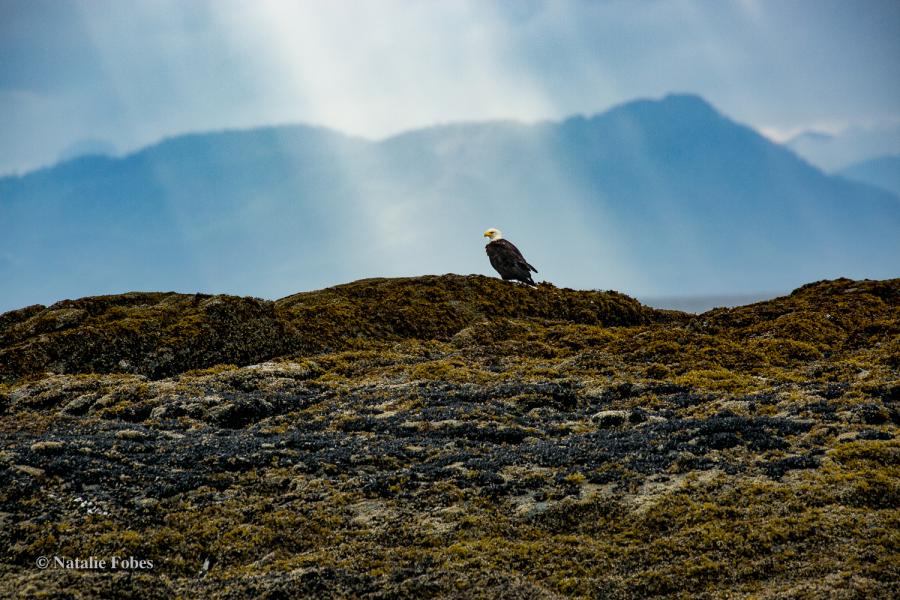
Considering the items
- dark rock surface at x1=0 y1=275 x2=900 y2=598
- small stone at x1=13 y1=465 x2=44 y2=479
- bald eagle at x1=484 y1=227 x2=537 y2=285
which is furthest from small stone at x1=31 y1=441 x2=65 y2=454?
bald eagle at x1=484 y1=227 x2=537 y2=285

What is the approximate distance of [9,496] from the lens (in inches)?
412

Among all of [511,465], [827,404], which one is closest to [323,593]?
[511,465]

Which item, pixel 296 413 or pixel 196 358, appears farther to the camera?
pixel 196 358

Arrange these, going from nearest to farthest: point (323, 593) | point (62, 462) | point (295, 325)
Answer: point (323, 593), point (62, 462), point (295, 325)

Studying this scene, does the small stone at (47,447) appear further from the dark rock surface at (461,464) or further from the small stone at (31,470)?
the small stone at (31,470)

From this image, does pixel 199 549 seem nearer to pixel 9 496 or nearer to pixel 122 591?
pixel 122 591

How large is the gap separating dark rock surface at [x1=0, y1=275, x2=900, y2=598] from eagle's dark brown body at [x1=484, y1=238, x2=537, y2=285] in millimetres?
8086

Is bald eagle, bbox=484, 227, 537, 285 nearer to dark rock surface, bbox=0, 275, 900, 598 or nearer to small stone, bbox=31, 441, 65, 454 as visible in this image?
dark rock surface, bbox=0, 275, 900, 598

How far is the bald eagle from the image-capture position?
1149 inches

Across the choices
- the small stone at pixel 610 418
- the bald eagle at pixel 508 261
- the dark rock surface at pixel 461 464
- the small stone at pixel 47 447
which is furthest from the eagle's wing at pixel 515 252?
the small stone at pixel 47 447

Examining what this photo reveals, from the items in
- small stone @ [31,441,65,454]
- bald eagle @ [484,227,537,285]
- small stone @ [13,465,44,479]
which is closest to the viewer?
small stone @ [13,465,44,479]

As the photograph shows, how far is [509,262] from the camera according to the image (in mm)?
29422

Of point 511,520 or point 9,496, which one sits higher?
point 9,496

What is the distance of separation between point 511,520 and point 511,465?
5.46 ft
